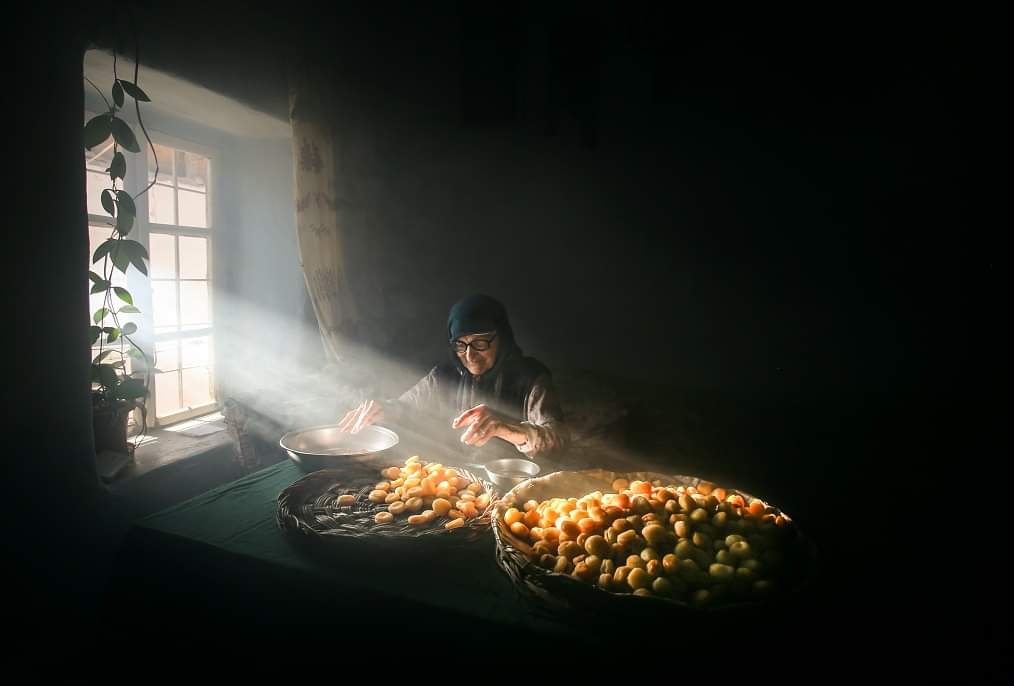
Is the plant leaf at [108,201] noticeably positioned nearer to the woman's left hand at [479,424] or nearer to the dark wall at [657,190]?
the dark wall at [657,190]

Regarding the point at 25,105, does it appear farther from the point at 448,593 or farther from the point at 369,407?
the point at 448,593

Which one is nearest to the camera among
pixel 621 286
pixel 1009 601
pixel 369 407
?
pixel 1009 601

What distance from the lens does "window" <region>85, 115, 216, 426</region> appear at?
9.00 feet

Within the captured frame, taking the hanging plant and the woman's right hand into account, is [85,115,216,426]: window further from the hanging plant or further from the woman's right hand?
the woman's right hand

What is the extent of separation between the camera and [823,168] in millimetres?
2553

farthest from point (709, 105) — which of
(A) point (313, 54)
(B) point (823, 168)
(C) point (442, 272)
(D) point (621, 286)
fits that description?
(A) point (313, 54)

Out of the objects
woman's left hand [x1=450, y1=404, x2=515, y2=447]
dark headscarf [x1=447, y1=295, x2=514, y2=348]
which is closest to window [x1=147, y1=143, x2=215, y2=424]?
dark headscarf [x1=447, y1=295, x2=514, y2=348]

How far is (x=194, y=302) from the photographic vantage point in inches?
129

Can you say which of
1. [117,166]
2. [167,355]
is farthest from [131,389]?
[117,166]

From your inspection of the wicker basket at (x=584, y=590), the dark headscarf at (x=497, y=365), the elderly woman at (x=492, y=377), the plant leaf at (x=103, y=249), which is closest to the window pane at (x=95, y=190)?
the plant leaf at (x=103, y=249)

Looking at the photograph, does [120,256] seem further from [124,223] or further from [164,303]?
[164,303]

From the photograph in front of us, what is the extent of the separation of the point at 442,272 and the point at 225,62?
1468mm

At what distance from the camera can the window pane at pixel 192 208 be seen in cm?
313

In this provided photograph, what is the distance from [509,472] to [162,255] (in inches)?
98.9
